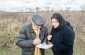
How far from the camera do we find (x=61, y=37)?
5.41 metres

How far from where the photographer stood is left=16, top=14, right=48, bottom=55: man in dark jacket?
5.11 metres

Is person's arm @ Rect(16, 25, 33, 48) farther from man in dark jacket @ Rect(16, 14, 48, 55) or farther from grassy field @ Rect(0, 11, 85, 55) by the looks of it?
grassy field @ Rect(0, 11, 85, 55)

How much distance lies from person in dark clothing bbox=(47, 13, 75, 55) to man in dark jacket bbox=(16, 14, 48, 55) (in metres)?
0.22

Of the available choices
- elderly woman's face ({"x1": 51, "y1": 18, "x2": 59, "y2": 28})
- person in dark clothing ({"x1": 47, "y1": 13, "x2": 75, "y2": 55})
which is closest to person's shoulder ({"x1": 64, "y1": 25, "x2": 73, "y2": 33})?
person in dark clothing ({"x1": 47, "y1": 13, "x2": 75, "y2": 55})

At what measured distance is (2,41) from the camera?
41.0 ft

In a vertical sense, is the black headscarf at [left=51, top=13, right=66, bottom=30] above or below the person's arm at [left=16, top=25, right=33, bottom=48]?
above

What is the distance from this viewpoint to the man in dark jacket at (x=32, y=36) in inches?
201

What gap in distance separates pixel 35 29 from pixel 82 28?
343 inches

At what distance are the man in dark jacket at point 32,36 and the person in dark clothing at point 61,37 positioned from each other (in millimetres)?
219

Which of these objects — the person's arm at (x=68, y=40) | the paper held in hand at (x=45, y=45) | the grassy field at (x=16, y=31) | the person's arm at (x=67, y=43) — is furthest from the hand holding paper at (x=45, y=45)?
the grassy field at (x=16, y=31)

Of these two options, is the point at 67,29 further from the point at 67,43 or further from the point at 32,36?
the point at 32,36

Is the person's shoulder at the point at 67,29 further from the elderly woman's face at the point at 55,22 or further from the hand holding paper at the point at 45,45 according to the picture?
the hand holding paper at the point at 45,45

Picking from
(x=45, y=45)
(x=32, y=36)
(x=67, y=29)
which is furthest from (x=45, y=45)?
(x=67, y=29)

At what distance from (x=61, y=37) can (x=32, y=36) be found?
537mm
